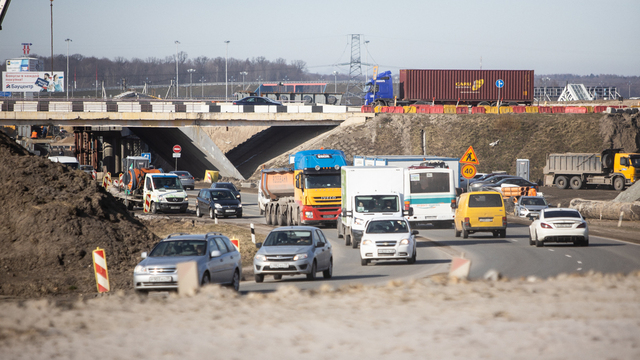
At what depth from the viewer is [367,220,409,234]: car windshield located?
66.1 feet

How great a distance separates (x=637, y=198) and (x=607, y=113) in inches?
1161

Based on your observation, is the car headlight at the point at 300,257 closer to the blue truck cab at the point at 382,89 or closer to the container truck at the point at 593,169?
the container truck at the point at 593,169

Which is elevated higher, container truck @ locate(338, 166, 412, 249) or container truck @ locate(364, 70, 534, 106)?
container truck @ locate(364, 70, 534, 106)

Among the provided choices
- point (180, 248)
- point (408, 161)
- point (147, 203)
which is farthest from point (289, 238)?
point (147, 203)

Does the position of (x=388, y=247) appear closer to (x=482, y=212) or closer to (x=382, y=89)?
(x=482, y=212)

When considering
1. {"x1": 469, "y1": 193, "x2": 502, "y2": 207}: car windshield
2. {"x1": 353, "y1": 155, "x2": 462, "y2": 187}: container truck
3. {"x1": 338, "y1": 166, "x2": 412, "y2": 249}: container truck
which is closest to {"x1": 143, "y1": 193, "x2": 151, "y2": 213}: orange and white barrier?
{"x1": 353, "y1": 155, "x2": 462, "y2": 187}: container truck

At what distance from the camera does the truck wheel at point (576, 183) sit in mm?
49906

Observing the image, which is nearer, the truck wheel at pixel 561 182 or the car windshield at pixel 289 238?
the car windshield at pixel 289 238

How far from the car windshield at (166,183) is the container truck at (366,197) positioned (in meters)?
13.5

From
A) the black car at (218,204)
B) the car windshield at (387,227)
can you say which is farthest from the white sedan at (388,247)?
the black car at (218,204)

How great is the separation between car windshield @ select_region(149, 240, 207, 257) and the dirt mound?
2444 mm

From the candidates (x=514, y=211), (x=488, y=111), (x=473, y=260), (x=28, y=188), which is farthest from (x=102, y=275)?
(x=488, y=111)

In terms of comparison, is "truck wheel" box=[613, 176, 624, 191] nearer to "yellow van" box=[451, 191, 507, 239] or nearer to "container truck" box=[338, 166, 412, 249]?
"yellow van" box=[451, 191, 507, 239]

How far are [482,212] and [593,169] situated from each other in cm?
2742
